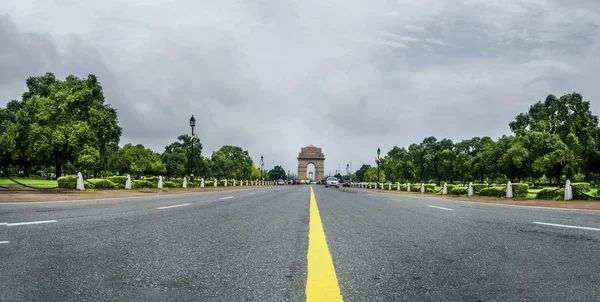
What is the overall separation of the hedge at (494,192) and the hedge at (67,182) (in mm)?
26850

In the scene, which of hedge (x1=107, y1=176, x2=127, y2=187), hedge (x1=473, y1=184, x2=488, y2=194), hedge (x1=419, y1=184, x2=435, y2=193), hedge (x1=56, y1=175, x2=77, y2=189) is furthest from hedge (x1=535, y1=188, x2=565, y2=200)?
hedge (x1=56, y1=175, x2=77, y2=189)

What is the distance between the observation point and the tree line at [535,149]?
4675 cm

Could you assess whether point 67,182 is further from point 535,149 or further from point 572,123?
point 572,123

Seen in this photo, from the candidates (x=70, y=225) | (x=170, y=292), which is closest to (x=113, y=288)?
(x=170, y=292)

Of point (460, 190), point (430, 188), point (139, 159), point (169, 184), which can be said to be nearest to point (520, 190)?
point (460, 190)

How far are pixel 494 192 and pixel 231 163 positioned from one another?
237 ft

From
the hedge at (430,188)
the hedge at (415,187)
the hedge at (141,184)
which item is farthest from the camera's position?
the hedge at (415,187)

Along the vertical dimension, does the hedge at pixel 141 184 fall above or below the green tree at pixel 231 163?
below

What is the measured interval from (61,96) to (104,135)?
488 cm

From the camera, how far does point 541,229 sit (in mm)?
6500

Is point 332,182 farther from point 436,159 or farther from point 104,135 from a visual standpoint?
point 104,135

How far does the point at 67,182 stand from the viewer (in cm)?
2422

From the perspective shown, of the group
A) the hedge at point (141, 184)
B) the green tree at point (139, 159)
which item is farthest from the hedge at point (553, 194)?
the green tree at point (139, 159)

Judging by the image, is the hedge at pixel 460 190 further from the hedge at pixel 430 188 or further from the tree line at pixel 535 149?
the tree line at pixel 535 149
